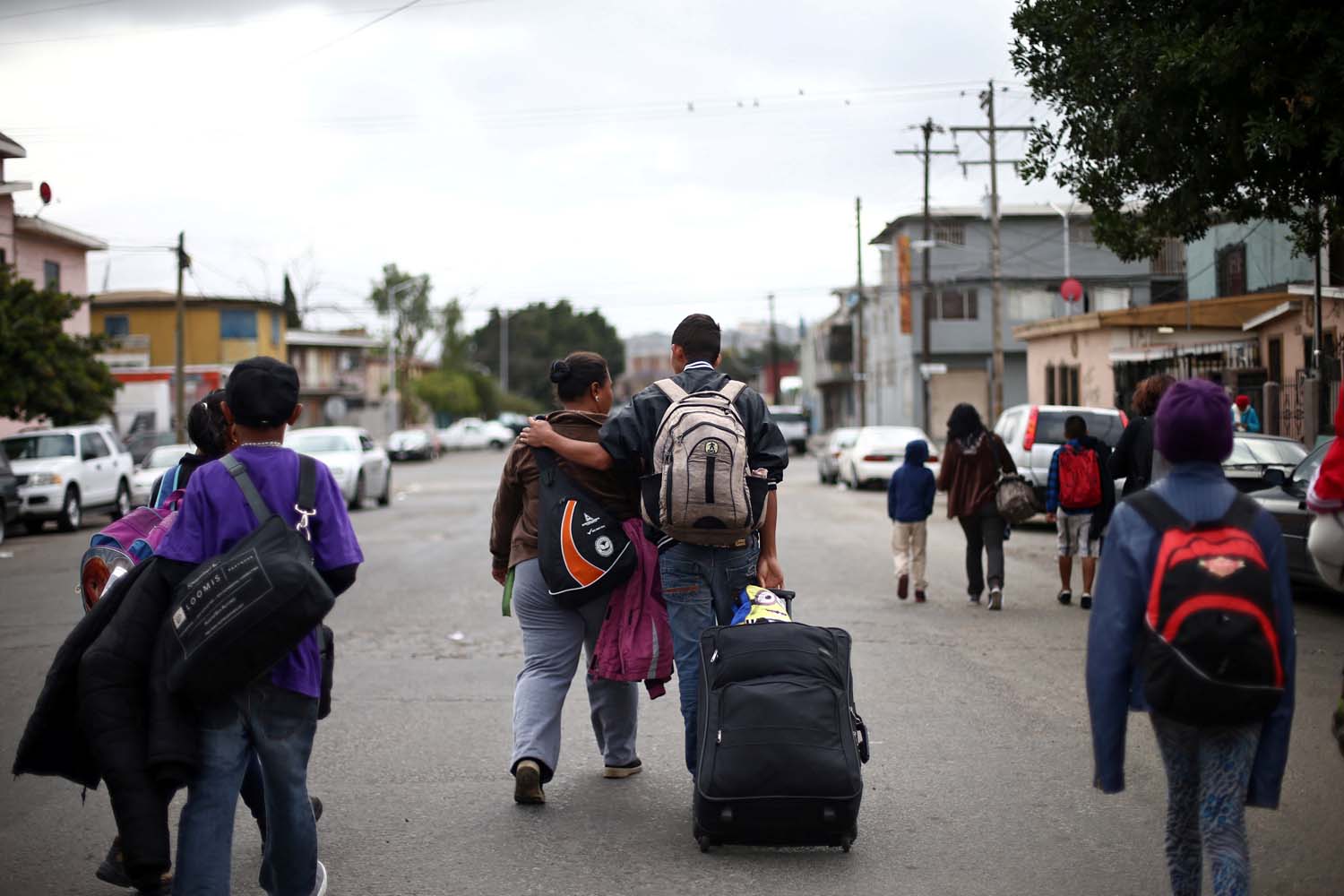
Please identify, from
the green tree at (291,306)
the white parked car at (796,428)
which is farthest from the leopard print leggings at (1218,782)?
the green tree at (291,306)

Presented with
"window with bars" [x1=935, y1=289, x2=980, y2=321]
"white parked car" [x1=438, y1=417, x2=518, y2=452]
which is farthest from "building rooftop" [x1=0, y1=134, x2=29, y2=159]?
"white parked car" [x1=438, y1=417, x2=518, y2=452]

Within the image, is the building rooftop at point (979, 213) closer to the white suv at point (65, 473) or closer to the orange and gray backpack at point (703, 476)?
the white suv at point (65, 473)

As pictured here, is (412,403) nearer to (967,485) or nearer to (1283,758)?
(967,485)

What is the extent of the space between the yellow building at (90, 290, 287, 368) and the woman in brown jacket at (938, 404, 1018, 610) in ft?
166

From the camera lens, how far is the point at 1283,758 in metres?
3.74

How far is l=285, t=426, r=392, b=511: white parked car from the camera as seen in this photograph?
84.8 ft

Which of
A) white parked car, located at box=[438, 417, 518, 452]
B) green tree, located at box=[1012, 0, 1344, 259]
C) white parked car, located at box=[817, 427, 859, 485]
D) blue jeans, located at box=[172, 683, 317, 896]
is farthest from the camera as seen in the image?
white parked car, located at box=[438, 417, 518, 452]

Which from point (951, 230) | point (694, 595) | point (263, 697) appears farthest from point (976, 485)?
point (951, 230)

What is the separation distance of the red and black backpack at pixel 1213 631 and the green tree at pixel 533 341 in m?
107

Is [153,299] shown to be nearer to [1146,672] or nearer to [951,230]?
[951,230]

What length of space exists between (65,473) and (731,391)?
20.6 metres

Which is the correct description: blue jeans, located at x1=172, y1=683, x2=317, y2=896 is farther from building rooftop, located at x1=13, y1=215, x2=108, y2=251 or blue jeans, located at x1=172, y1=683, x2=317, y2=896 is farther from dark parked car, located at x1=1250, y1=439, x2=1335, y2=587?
building rooftop, located at x1=13, y1=215, x2=108, y2=251

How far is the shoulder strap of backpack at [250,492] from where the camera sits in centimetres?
402

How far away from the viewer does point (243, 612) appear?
380 cm
